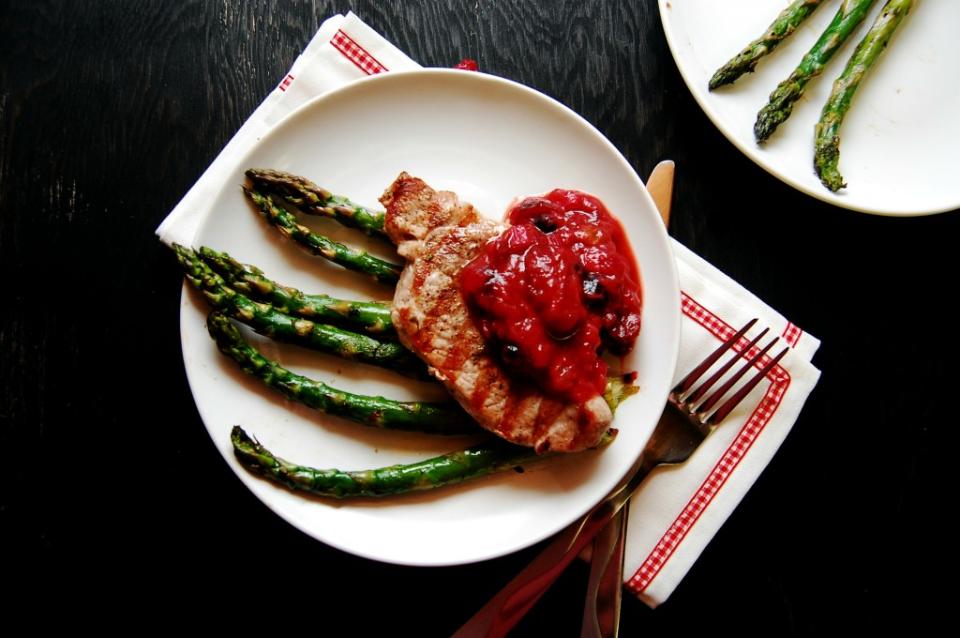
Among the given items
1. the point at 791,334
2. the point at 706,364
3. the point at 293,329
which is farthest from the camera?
the point at 791,334

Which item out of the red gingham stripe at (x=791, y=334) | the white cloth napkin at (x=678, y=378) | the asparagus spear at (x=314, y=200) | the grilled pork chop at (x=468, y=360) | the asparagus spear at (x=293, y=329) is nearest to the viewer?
the grilled pork chop at (x=468, y=360)

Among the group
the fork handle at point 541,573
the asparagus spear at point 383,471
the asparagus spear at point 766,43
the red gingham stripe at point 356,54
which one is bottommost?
the fork handle at point 541,573

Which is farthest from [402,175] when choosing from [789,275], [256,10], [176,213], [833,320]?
[833,320]

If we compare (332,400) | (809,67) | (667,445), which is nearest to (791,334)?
(667,445)

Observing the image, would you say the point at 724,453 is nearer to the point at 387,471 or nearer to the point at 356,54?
the point at 387,471

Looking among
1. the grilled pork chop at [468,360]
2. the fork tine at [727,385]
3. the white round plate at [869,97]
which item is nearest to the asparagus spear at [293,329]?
the grilled pork chop at [468,360]

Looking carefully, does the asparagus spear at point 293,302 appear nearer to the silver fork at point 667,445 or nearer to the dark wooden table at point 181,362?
the dark wooden table at point 181,362

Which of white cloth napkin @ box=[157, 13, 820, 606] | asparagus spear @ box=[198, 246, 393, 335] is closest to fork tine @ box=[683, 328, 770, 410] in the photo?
white cloth napkin @ box=[157, 13, 820, 606]

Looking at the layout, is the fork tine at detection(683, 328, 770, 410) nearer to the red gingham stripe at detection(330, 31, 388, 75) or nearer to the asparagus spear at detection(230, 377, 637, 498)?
Answer: the asparagus spear at detection(230, 377, 637, 498)
